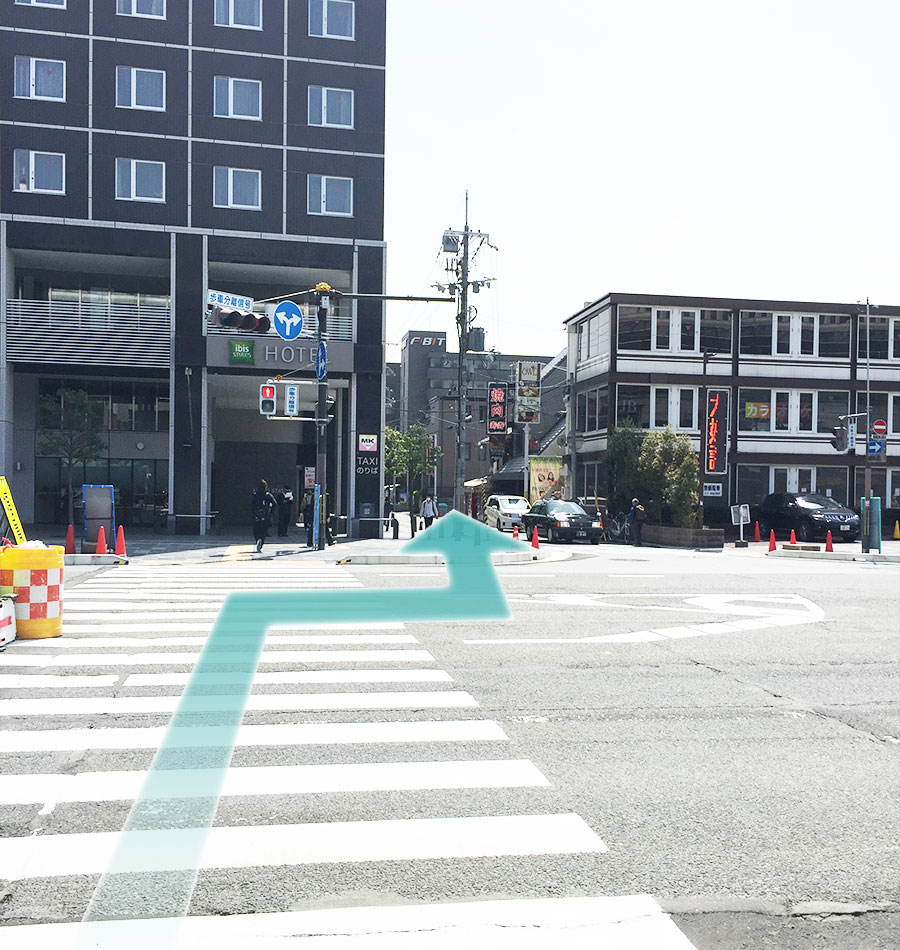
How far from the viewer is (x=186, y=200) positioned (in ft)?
108

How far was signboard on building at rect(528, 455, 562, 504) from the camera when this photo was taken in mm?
46344

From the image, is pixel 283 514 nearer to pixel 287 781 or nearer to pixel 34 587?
pixel 34 587

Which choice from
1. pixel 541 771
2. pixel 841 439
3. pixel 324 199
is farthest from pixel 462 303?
pixel 541 771

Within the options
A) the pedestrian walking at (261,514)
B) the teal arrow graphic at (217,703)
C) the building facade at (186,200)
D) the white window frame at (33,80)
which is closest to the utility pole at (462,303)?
the building facade at (186,200)

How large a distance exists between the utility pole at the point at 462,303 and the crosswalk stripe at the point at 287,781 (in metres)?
24.5

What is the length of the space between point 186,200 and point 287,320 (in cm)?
1283

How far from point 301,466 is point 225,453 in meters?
3.40

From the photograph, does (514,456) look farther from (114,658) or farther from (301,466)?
(114,658)

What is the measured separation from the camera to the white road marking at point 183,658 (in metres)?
9.63

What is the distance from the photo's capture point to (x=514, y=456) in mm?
66188

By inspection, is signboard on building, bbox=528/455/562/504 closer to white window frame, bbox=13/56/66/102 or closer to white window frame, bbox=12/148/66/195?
white window frame, bbox=12/148/66/195

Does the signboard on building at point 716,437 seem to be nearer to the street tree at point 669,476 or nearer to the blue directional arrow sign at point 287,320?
the street tree at point 669,476

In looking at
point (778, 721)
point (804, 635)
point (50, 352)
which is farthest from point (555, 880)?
point (50, 352)

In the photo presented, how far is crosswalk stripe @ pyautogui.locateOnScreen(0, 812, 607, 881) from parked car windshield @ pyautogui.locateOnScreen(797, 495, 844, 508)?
A: 3624cm
